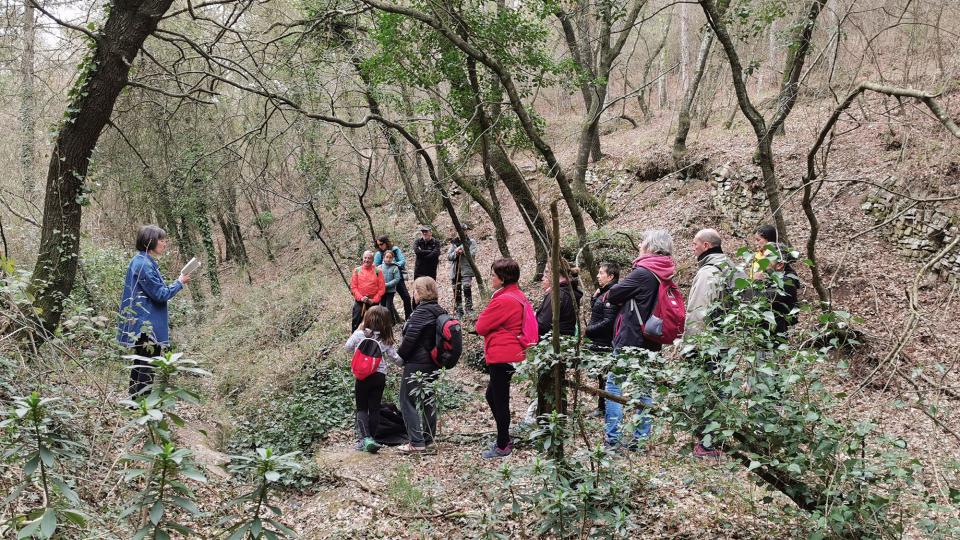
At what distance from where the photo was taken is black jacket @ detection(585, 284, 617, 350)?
19.0 feet

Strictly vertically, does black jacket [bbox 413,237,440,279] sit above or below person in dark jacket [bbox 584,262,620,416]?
above

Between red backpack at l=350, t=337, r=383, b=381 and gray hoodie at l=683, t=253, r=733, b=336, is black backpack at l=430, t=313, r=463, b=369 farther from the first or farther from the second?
gray hoodie at l=683, t=253, r=733, b=336

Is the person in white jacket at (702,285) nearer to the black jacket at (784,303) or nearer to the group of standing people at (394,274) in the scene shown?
the black jacket at (784,303)

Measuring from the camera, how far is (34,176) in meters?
11.6

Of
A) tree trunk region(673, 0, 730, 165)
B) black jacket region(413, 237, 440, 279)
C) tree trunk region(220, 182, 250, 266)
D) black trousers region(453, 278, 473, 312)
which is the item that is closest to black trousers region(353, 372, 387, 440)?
black jacket region(413, 237, 440, 279)

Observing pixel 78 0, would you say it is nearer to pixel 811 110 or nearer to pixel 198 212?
pixel 198 212

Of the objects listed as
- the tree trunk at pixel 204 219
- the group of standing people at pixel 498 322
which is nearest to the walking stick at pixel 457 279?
the group of standing people at pixel 498 322

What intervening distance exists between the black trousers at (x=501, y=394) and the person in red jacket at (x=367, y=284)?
155 inches

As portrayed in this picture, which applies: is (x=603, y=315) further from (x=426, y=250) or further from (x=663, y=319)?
(x=426, y=250)

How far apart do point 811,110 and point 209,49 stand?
1152cm

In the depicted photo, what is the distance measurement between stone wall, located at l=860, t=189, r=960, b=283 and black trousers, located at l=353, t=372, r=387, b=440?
6.84 meters

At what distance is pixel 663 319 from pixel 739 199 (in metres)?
7.00

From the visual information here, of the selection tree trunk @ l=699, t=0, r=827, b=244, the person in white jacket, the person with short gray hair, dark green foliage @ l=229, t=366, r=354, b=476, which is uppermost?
tree trunk @ l=699, t=0, r=827, b=244

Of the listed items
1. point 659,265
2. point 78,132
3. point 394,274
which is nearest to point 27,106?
point 78,132
